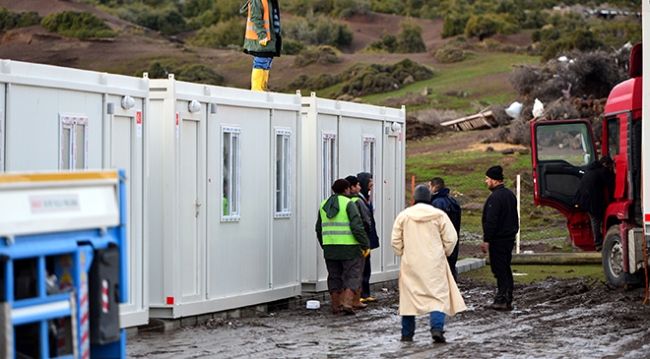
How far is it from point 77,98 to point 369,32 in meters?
62.6

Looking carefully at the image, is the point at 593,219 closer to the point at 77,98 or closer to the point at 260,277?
the point at 260,277

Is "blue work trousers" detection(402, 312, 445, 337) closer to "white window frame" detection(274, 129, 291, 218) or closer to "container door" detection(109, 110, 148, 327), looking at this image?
"container door" detection(109, 110, 148, 327)

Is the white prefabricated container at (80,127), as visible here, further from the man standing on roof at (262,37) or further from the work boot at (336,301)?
the man standing on roof at (262,37)

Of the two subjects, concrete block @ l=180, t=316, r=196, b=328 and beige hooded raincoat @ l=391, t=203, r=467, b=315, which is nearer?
beige hooded raincoat @ l=391, t=203, r=467, b=315

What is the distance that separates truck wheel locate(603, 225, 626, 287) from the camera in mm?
16516

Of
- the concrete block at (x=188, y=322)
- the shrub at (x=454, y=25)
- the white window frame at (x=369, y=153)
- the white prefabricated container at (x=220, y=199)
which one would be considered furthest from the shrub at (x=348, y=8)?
the concrete block at (x=188, y=322)

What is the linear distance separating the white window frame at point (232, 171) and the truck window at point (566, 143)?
20.4ft

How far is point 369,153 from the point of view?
17219mm

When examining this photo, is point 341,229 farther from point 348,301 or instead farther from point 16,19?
point 16,19

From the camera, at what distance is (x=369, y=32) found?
72.9 meters

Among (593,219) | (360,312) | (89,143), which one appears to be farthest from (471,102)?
(89,143)

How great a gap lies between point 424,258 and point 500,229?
330 centimetres

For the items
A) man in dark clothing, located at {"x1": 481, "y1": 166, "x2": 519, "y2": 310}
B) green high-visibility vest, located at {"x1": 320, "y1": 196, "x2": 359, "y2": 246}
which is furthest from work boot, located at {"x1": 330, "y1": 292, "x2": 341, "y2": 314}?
man in dark clothing, located at {"x1": 481, "y1": 166, "x2": 519, "y2": 310}

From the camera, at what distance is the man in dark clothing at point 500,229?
1451 centimetres
